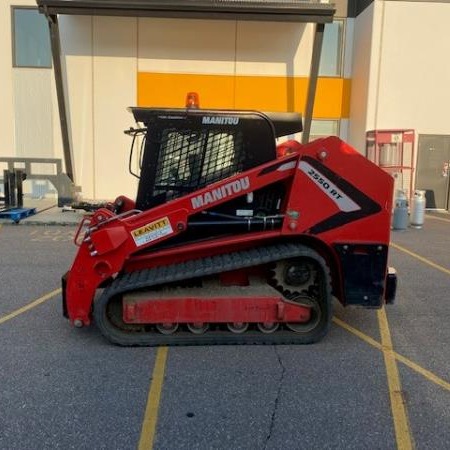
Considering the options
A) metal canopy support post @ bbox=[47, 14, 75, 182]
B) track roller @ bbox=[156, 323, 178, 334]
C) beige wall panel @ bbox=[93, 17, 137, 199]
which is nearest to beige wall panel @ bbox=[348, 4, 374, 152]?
beige wall panel @ bbox=[93, 17, 137, 199]

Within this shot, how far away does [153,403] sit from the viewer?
137 inches

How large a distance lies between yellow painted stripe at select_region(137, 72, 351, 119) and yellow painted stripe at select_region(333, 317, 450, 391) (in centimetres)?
1082

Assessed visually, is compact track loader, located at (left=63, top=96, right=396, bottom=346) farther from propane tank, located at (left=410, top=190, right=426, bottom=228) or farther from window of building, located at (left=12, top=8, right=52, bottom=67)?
window of building, located at (left=12, top=8, right=52, bottom=67)

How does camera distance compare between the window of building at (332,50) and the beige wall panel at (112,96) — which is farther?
the window of building at (332,50)

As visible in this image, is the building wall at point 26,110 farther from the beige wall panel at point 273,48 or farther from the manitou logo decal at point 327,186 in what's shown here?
the manitou logo decal at point 327,186

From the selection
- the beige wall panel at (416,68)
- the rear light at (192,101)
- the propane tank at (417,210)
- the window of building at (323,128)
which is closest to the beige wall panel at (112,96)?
the window of building at (323,128)

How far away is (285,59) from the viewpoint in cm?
1471

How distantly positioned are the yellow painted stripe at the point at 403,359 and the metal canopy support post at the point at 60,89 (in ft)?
35.4

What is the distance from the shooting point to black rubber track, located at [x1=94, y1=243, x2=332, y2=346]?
433 cm

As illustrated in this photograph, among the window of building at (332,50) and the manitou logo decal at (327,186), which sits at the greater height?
the window of building at (332,50)

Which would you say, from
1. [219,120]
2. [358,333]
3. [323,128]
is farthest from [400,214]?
[219,120]

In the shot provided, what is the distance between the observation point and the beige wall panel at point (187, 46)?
14.4 meters

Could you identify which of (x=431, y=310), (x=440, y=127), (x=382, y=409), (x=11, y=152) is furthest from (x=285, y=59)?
(x=382, y=409)

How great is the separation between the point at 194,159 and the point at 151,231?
0.87m
